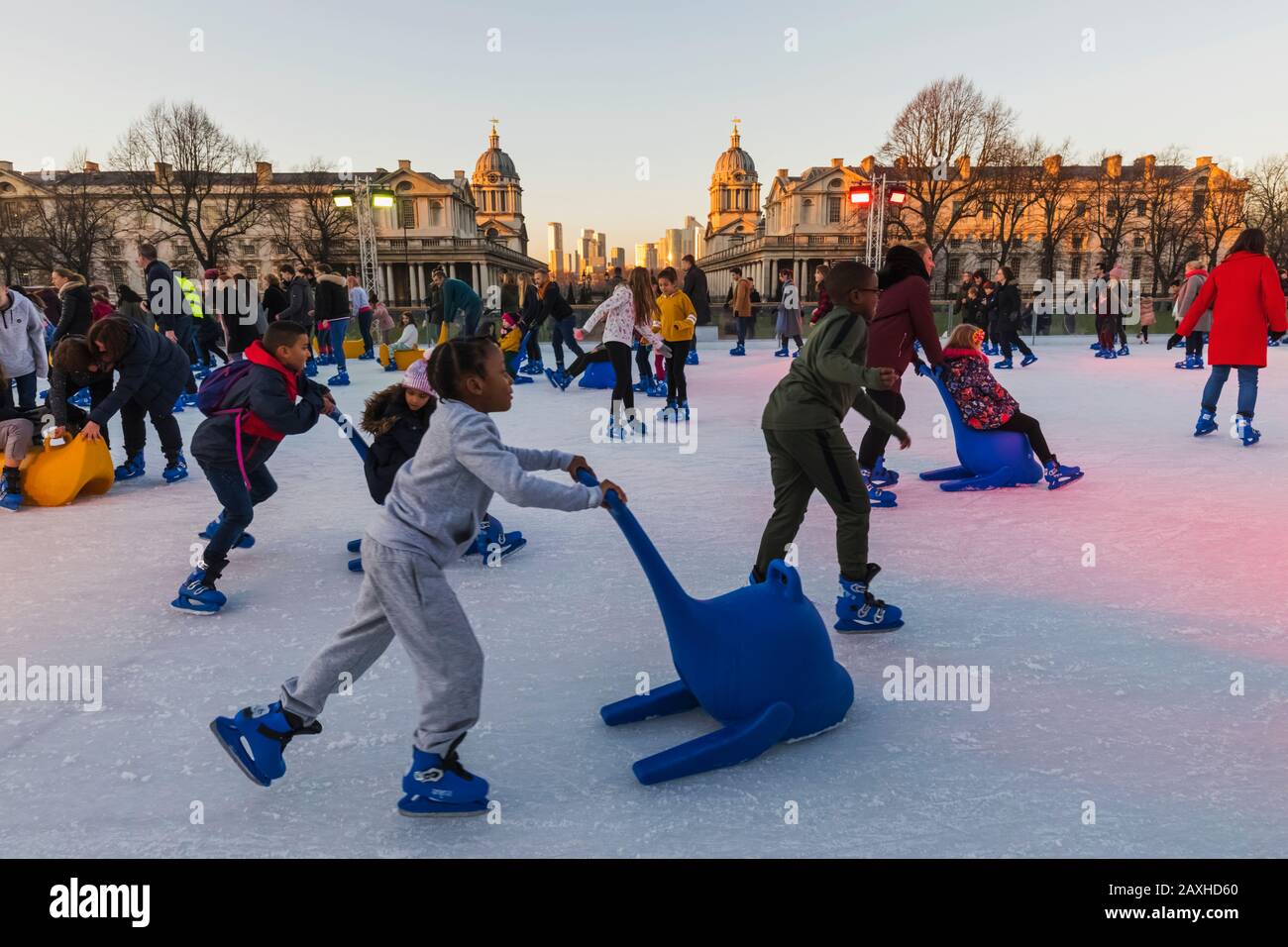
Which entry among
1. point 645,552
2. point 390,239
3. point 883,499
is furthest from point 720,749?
point 390,239

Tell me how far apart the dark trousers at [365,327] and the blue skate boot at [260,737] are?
14.0 metres

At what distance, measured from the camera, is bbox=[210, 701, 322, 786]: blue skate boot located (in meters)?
2.35

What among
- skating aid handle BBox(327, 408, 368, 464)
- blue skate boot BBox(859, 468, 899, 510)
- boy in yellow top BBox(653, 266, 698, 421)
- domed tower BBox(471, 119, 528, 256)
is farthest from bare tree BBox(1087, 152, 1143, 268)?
domed tower BBox(471, 119, 528, 256)

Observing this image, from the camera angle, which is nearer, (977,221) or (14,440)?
(14,440)

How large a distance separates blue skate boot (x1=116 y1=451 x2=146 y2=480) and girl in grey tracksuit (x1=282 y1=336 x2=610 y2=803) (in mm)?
5293

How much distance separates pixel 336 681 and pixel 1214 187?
231 feet

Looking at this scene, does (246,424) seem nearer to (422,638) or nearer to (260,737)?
(260,737)

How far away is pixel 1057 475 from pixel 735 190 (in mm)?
108082

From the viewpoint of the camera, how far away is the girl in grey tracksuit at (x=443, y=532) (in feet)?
7.29

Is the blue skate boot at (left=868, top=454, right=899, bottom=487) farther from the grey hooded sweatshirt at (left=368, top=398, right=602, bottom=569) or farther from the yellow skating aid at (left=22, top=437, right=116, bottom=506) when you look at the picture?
the yellow skating aid at (left=22, top=437, right=116, bottom=506)

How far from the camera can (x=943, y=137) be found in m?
40.6

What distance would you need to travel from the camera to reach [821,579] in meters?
4.24
